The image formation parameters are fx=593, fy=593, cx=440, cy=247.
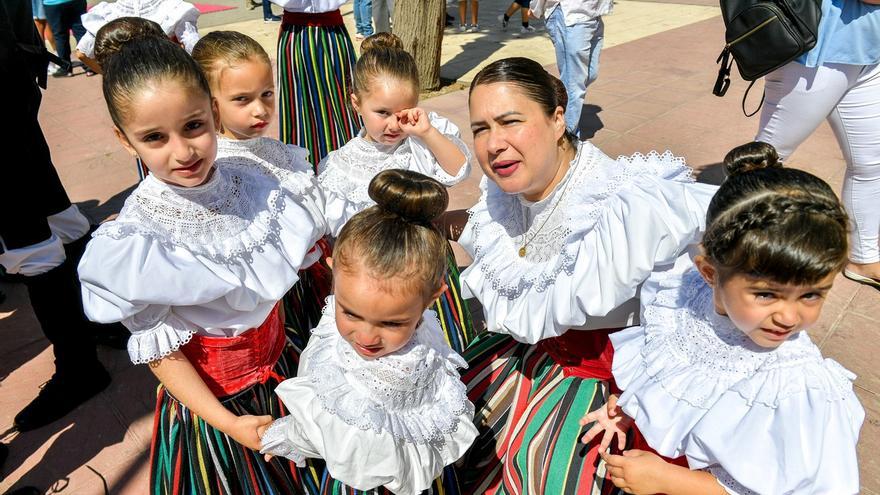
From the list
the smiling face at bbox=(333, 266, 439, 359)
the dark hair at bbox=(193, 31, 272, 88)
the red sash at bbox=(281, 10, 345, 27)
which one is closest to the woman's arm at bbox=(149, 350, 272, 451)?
the smiling face at bbox=(333, 266, 439, 359)

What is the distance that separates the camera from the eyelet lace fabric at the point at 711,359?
4.47ft

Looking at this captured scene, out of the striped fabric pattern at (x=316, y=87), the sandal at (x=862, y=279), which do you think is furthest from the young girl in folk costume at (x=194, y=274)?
the sandal at (x=862, y=279)

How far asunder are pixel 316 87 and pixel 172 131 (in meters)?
2.12

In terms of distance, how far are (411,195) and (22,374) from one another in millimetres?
2523

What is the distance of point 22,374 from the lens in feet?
9.42

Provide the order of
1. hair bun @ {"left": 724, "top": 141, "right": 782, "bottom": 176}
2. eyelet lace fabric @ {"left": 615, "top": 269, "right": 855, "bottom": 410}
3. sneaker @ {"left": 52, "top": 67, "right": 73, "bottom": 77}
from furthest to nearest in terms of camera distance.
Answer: sneaker @ {"left": 52, "top": 67, "right": 73, "bottom": 77}, hair bun @ {"left": 724, "top": 141, "right": 782, "bottom": 176}, eyelet lace fabric @ {"left": 615, "top": 269, "right": 855, "bottom": 410}

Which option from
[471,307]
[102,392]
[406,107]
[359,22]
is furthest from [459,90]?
[102,392]

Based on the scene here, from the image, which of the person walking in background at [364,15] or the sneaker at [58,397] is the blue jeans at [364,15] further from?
the sneaker at [58,397]

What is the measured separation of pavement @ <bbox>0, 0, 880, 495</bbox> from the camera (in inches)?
96.0

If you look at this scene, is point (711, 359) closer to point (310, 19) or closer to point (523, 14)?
point (310, 19)

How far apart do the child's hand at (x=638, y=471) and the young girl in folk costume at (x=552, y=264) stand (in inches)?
6.9

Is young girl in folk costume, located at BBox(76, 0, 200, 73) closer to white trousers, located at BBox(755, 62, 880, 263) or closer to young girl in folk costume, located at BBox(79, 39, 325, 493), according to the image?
young girl in folk costume, located at BBox(79, 39, 325, 493)

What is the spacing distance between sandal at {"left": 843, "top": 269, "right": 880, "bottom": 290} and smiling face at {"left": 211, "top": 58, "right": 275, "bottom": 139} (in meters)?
3.27

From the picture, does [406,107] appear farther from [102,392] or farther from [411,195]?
[102,392]
